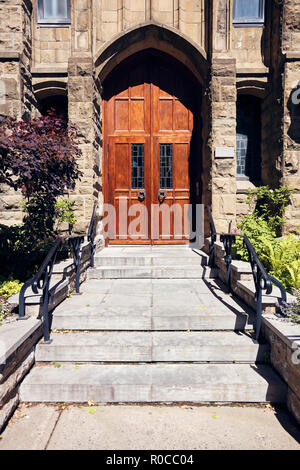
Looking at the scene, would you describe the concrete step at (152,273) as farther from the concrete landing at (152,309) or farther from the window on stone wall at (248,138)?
the window on stone wall at (248,138)

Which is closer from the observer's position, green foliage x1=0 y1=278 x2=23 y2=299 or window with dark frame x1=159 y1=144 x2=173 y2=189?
green foliage x1=0 y1=278 x2=23 y2=299

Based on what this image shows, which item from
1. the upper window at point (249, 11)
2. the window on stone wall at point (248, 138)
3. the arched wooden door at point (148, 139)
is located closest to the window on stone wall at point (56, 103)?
the arched wooden door at point (148, 139)

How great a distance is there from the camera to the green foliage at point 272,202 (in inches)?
244

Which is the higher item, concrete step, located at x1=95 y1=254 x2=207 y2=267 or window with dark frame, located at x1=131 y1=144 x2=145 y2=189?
window with dark frame, located at x1=131 y1=144 x2=145 y2=189

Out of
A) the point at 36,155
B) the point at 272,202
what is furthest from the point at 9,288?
the point at 272,202

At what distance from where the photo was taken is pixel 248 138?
7262 millimetres

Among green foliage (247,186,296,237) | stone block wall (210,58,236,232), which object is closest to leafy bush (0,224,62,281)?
stone block wall (210,58,236,232)

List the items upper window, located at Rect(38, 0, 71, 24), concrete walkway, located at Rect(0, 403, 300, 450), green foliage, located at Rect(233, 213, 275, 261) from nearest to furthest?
concrete walkway, located at Rect(0, 403, 300, 450), green foliage, located at Rect(233, 213, 275, 261), upper window, located at Rect(38, 0, 71, 24)

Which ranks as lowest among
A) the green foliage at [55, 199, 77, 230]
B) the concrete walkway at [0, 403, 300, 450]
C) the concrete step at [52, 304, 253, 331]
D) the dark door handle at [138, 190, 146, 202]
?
the concrete walkway at [0, 403, 300, 450]

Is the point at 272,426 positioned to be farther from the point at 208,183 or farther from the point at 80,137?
the point at 80,137

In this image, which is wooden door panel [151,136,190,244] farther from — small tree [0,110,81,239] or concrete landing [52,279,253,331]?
small tree [0,110,81,239]

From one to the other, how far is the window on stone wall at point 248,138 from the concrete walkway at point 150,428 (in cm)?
570

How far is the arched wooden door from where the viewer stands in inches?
281

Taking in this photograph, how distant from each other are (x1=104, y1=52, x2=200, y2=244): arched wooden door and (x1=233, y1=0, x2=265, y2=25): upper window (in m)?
1.61
